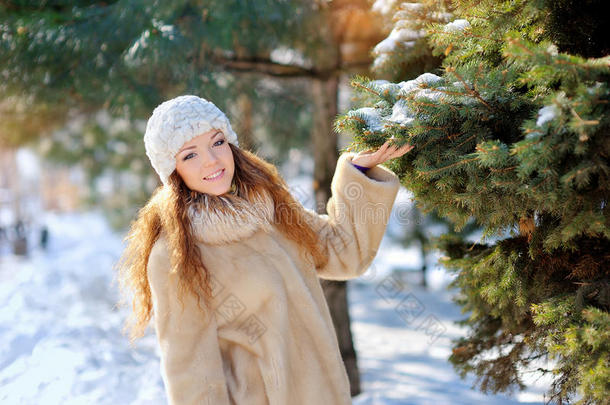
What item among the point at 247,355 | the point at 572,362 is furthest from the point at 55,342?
the point at 572,362

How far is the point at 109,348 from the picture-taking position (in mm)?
3586

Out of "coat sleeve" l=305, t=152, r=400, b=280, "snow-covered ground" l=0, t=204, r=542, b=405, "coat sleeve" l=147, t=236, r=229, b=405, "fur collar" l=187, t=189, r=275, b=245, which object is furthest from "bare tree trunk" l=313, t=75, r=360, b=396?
"coat sleeve" l=147, t=236, r=229, b=405

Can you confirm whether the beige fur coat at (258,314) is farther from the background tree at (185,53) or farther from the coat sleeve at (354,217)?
the background tree at (185,53)

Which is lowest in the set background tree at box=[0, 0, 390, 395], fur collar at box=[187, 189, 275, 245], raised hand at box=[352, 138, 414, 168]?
fur collar at box=[187, 189, 275, 245]

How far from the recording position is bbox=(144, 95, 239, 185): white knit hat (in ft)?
5.88

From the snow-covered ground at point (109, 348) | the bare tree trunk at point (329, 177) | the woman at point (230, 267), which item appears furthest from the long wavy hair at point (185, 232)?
the bare tree trunk at point (329, 177)

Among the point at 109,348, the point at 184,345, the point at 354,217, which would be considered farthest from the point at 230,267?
the point at 109,348

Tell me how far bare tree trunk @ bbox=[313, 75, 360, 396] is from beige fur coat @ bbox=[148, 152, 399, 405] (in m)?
1.59

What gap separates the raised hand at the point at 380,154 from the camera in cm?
177

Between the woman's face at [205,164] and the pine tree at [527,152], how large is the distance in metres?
0.44

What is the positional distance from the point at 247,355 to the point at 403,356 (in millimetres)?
2822

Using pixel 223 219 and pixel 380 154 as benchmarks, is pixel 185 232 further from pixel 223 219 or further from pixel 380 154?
pixel 380 154

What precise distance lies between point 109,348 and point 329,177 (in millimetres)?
1937

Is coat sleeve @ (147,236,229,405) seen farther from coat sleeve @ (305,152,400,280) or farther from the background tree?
the background tree
